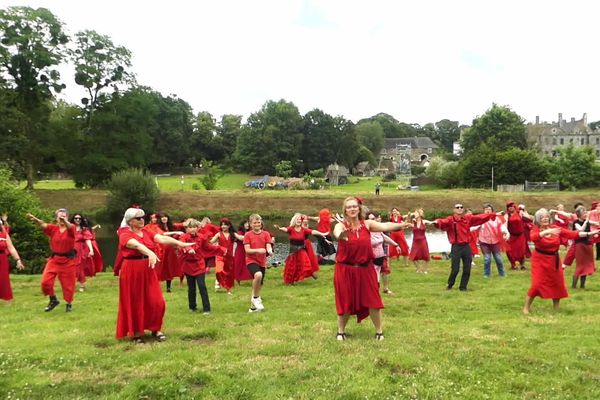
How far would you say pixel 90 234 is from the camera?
51.5 ft

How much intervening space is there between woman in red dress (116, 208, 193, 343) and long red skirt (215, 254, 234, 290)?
573 cm

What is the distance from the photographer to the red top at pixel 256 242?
1148cm

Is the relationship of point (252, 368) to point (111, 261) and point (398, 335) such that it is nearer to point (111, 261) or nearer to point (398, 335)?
point (398, 335)

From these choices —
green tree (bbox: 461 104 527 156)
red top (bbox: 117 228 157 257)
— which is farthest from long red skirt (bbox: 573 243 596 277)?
green tree (bbox: 461 104 527 156)

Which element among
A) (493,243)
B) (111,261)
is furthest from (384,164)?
(493,243)

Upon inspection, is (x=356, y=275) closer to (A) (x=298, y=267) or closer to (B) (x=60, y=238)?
(B) (x=60, y=238)

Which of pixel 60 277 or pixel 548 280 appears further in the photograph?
pixel 60 277

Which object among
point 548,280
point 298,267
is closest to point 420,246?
point 298,267

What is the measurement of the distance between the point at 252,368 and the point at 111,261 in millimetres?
23414

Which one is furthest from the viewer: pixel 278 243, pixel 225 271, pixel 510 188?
pixel 510 188

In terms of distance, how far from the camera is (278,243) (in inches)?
1339

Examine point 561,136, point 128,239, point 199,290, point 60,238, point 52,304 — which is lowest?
point 52,304

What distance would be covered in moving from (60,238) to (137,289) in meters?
4.08

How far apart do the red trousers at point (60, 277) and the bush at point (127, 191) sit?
39.1 m
